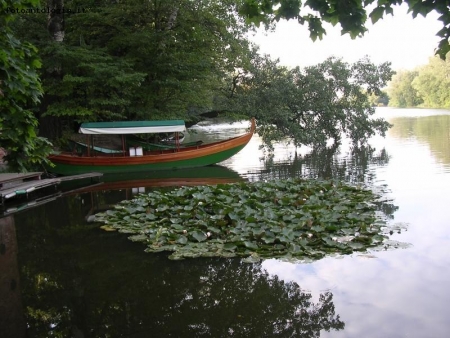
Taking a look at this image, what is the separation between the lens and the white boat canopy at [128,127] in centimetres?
1519

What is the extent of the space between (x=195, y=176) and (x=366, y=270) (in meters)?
9.67

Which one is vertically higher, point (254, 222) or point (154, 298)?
point (254, 222)

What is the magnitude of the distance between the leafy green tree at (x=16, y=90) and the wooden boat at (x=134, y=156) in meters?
10.4

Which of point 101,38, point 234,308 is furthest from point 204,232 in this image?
point 101,38

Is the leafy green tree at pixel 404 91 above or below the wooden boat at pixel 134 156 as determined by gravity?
above

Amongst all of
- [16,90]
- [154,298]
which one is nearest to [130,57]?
[16,90]

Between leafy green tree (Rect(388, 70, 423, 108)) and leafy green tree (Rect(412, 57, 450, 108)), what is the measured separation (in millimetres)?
4809

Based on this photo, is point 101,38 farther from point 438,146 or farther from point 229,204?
point 438,146

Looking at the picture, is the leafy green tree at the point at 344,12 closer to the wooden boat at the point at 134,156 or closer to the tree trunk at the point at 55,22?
the wooden boat at the point at 134,156

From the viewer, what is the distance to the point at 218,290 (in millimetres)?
4984

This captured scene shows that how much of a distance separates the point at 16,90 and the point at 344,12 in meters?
3.35

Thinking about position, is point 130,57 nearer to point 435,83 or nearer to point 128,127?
point 128,127

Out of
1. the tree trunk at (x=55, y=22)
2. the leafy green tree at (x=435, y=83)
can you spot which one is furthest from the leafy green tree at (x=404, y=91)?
the tree trunk at (x=55, y=22)

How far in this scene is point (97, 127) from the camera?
50.0 feet
